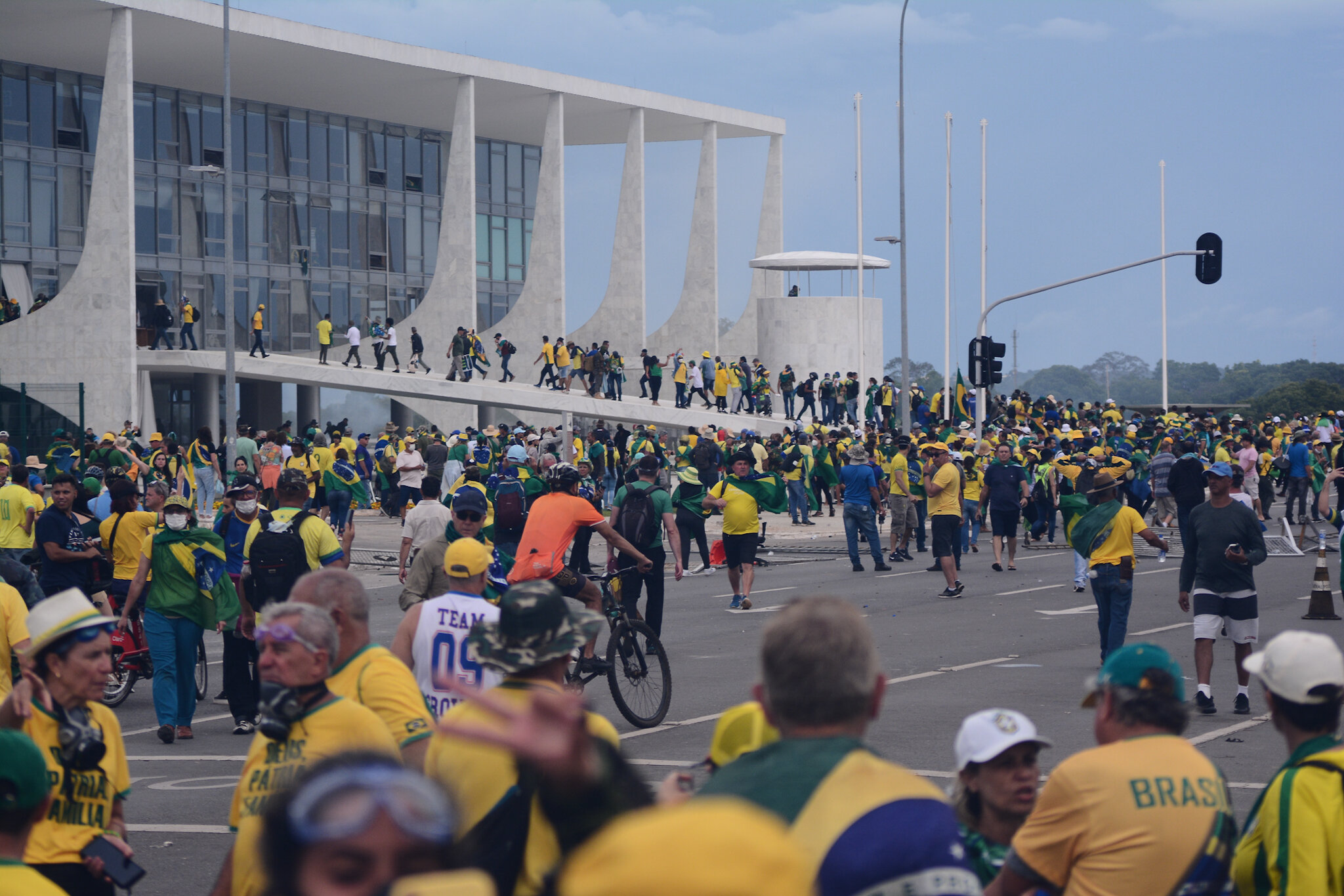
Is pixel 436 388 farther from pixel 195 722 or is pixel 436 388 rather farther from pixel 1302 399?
pixel 1302 399

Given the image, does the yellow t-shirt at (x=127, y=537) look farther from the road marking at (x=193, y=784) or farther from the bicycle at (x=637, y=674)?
the bicycle at (x=637, y=674)

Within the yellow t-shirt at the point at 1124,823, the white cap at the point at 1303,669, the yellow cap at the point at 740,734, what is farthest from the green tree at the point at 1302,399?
the yellow cap at the point at 740,734

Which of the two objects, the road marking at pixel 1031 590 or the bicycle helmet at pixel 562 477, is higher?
the bicycle helmet at pixel 562 477

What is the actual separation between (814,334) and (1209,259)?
24223 millimetres

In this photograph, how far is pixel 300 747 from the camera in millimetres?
3773

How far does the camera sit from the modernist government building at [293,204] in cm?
4169

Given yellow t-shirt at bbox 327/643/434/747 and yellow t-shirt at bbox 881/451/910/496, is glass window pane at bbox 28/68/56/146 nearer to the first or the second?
yellow t-shirt at bbox 881/451/910/496

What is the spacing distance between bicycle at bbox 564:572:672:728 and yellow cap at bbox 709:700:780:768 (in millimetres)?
6365

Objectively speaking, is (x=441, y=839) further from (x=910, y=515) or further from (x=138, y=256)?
(x=138, y=256)

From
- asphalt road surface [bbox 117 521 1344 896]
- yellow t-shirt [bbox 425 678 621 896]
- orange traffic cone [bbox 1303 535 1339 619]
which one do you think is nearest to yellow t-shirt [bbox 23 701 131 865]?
yellow t-shirt [bbox 425 678 621 896]

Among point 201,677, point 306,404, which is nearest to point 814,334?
point 306,404

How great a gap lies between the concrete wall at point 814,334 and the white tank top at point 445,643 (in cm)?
4917

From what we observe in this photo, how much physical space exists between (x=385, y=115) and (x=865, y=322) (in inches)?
803

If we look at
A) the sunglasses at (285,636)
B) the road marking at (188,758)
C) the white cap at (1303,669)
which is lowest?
the road marking at (188,758)
